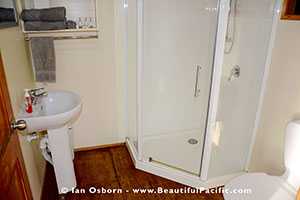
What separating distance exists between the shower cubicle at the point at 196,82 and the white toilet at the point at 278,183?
468 mm

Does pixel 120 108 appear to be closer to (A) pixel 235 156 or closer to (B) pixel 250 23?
(A) pixel 235 156

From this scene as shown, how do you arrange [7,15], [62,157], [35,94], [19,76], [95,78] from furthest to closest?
[95,78] < [62,157] < [35,94] < [19,76] < [7,15]

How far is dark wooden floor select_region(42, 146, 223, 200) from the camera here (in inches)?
78.0

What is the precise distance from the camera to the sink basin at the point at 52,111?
150 centimetres

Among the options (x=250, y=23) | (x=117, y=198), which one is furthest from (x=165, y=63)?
(x=117, y=198)

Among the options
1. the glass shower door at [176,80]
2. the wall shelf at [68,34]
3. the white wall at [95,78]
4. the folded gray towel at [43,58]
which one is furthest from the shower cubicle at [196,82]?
the folded gray towel at [43,58]

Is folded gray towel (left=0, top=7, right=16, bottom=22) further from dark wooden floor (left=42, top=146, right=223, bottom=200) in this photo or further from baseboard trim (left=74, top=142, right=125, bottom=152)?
baseboard trim (left=74, top=142, right=125, bottom=152)

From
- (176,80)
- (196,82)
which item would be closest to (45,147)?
(176,80)

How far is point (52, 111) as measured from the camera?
1.91 m

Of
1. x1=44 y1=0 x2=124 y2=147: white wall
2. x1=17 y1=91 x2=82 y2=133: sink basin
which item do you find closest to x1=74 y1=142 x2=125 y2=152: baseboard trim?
x1=44 y1=0 x2=124 y2=147: white wall

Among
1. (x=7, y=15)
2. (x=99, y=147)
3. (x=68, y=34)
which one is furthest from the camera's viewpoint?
(x=99, y=147)

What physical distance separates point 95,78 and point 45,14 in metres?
0.74

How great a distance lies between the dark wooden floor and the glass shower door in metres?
0.20

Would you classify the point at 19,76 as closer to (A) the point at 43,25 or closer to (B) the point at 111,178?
(A) the point at 43,25
